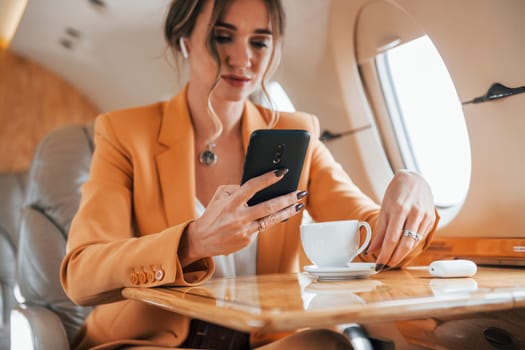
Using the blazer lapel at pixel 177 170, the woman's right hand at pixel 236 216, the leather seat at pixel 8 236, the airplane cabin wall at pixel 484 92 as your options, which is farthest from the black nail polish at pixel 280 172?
the leather seat at pixel 8 236

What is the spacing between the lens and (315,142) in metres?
1.86

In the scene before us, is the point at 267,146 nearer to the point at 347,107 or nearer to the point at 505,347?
the point at 505,347

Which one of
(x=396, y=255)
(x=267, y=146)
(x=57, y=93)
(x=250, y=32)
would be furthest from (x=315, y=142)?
(x=57, y=93)

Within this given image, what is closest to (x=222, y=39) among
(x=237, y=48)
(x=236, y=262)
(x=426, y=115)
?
(x=237, y=48)

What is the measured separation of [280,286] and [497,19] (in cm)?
113

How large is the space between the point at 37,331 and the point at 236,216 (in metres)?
0.75

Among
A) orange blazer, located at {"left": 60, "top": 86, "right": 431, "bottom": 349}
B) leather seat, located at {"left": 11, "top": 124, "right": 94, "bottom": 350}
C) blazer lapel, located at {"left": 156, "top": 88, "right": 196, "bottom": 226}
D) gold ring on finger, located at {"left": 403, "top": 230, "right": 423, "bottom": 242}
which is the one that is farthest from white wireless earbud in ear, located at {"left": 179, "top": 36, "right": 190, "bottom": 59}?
gold ring on finger, located at {"left": 403, "top": 230, "right": 423, "bottom": 242}

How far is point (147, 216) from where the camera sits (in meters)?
1.60

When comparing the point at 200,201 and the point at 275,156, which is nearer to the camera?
the point at 275,156

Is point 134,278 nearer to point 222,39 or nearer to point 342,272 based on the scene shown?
point 342,272

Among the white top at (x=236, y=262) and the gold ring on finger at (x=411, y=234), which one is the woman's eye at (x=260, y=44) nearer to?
the white top at (x=236, y=262)

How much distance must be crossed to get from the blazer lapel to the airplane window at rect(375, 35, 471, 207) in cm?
107

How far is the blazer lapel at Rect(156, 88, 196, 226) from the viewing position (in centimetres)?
160

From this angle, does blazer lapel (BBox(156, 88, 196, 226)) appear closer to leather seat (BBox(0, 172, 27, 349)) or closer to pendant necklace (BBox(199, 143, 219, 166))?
pendant necklace (BBox(199, 143, 219, 166))
